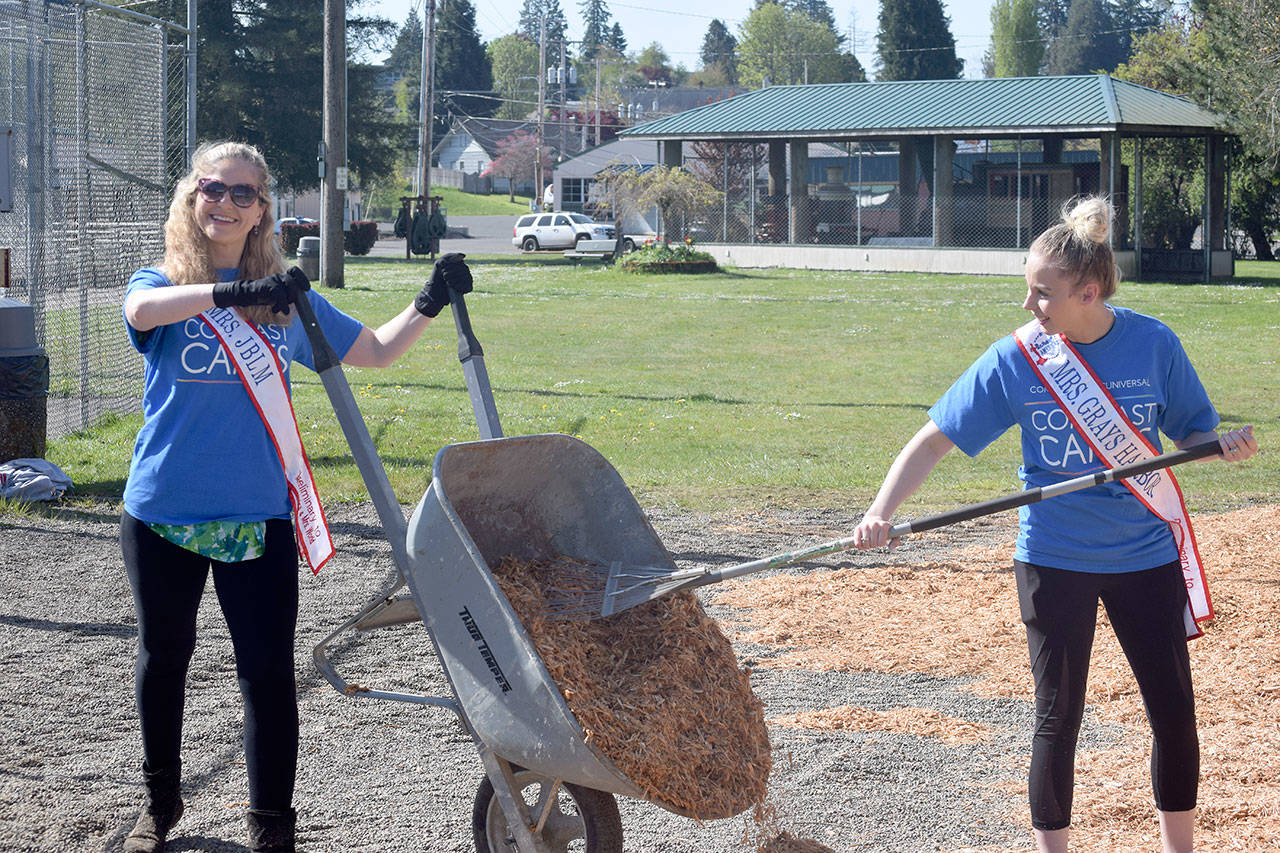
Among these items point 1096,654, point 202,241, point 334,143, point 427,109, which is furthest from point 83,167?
point 427,109

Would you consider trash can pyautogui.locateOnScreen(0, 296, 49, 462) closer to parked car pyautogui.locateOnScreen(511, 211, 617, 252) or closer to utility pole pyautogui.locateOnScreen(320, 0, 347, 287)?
utility pole pyautogui.locateOnScreen(320, 0, 347, 287)

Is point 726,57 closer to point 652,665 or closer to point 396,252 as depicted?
point 396,252

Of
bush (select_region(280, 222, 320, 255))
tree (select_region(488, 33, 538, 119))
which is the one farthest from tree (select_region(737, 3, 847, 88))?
bush (select_region(280, 222, 320, 255))

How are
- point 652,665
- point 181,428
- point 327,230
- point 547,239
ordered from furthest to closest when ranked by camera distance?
point 547,239
point 327,230
point 181,428
point 652,665

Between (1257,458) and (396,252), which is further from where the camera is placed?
(396,252)

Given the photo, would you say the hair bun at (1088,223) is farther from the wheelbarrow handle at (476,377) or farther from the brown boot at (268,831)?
the brown boot at (268,831)

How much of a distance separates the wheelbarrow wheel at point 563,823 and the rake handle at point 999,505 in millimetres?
570

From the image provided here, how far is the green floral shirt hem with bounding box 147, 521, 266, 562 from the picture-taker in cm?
349

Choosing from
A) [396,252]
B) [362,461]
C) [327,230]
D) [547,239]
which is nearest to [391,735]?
[362,461]

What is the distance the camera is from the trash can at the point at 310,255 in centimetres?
2903

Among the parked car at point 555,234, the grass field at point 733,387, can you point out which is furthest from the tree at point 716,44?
the grass field at point 733,387

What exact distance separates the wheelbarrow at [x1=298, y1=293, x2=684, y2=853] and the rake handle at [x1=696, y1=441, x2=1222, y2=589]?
0.41m

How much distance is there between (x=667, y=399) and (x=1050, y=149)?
1029 inches

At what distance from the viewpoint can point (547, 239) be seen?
52688 mm
